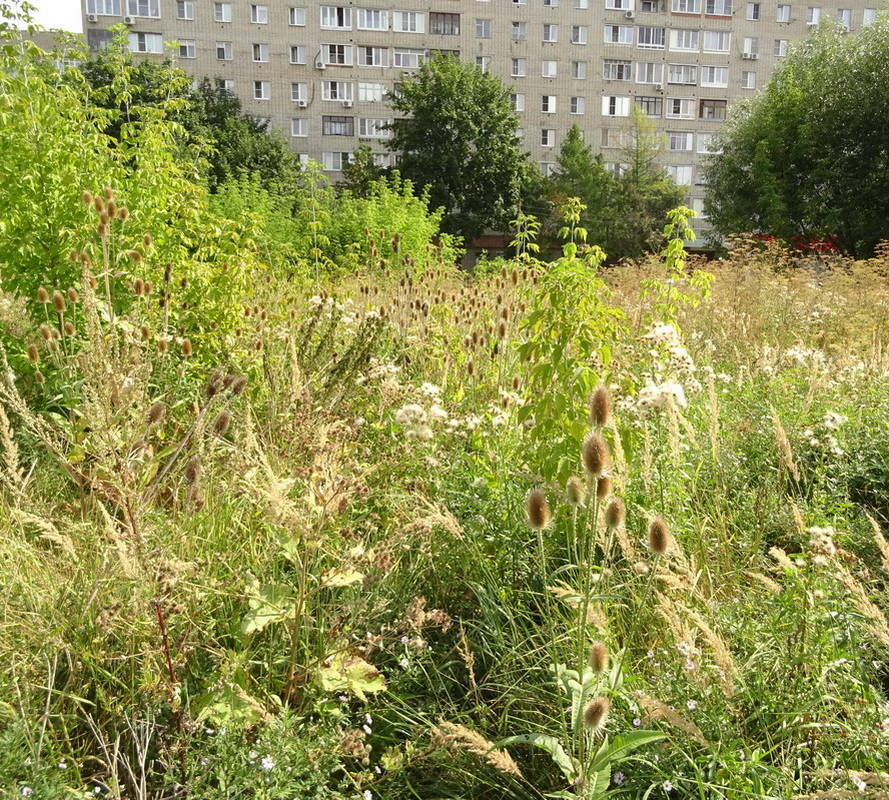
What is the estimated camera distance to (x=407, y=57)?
3981 centimetres

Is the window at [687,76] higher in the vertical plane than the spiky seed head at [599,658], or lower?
higher

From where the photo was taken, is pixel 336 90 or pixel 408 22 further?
pixel 336 90

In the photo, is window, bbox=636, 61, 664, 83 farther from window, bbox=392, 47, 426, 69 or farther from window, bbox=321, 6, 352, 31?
window, bbox=321, 6, 352, 31

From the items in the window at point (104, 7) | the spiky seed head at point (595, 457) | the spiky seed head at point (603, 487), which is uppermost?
→ the window at point (104, 7)

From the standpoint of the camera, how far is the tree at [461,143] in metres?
32.7

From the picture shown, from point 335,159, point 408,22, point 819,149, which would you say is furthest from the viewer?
point 335,159

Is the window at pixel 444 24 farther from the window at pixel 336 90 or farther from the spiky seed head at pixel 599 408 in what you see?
the spiky seed head at pixel 599 408

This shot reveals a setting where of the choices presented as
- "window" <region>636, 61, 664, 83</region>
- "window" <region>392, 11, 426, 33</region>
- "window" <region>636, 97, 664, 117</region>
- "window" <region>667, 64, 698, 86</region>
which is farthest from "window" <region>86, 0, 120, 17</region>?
"window" <region>667, 64, 698, 86</region>

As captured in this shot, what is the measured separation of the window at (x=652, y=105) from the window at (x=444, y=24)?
11267 mm

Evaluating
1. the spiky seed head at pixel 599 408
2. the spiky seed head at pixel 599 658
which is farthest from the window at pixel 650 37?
the spiky seed head at pixel 599 658

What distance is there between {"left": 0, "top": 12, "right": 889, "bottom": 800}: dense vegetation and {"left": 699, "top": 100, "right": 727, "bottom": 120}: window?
Result: 43429 mm

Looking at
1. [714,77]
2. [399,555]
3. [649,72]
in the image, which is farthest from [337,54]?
[399,555]

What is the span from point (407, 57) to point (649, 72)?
1407cm

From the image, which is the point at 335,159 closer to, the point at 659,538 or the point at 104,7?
the point at 104,7
